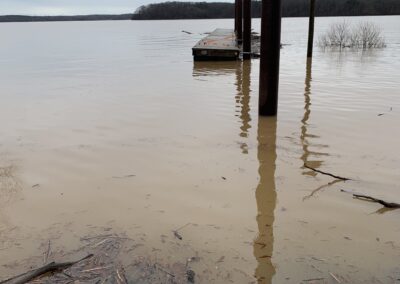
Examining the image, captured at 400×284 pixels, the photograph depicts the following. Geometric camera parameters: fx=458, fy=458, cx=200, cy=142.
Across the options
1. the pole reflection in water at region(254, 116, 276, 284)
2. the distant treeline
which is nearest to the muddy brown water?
the pole reflection in water at region(254, 116, 276, 284)

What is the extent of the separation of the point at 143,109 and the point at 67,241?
19.2ft

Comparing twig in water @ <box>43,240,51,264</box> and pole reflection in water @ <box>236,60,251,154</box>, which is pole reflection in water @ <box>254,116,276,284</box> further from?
twig in water @ <box>43,240,51,264</box>

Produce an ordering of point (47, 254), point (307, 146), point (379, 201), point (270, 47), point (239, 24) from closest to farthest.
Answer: point (47, 254)
point (379, 201)
point (307, 146)
point (270, 47)
point (239, 24)

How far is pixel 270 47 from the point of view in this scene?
Answer: 7629 mm

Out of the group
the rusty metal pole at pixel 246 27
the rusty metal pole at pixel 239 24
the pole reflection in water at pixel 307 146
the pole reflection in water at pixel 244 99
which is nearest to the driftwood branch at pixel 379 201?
the pole reflection in water at pixel 307 146

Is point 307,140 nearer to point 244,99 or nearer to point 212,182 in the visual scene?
point 212,182

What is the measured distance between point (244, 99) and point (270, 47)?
3.08 m

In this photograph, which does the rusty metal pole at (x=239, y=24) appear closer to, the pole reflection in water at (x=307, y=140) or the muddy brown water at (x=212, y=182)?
the muddy brown water at (x=212, y=182)

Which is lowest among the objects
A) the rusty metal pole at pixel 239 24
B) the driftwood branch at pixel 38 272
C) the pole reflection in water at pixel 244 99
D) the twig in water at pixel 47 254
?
the pole reflection in water at pixel 244 99

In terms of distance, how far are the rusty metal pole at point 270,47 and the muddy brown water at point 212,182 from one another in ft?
1.84

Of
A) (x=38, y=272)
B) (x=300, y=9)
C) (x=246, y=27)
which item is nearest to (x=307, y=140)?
(x=38, y=272)

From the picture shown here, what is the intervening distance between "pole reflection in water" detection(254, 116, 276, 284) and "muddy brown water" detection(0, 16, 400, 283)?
0.02 meters

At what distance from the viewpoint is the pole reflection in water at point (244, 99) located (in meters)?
7.40

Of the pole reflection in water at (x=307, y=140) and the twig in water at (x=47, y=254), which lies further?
the pole reflection in water at (x=307, y=140)
